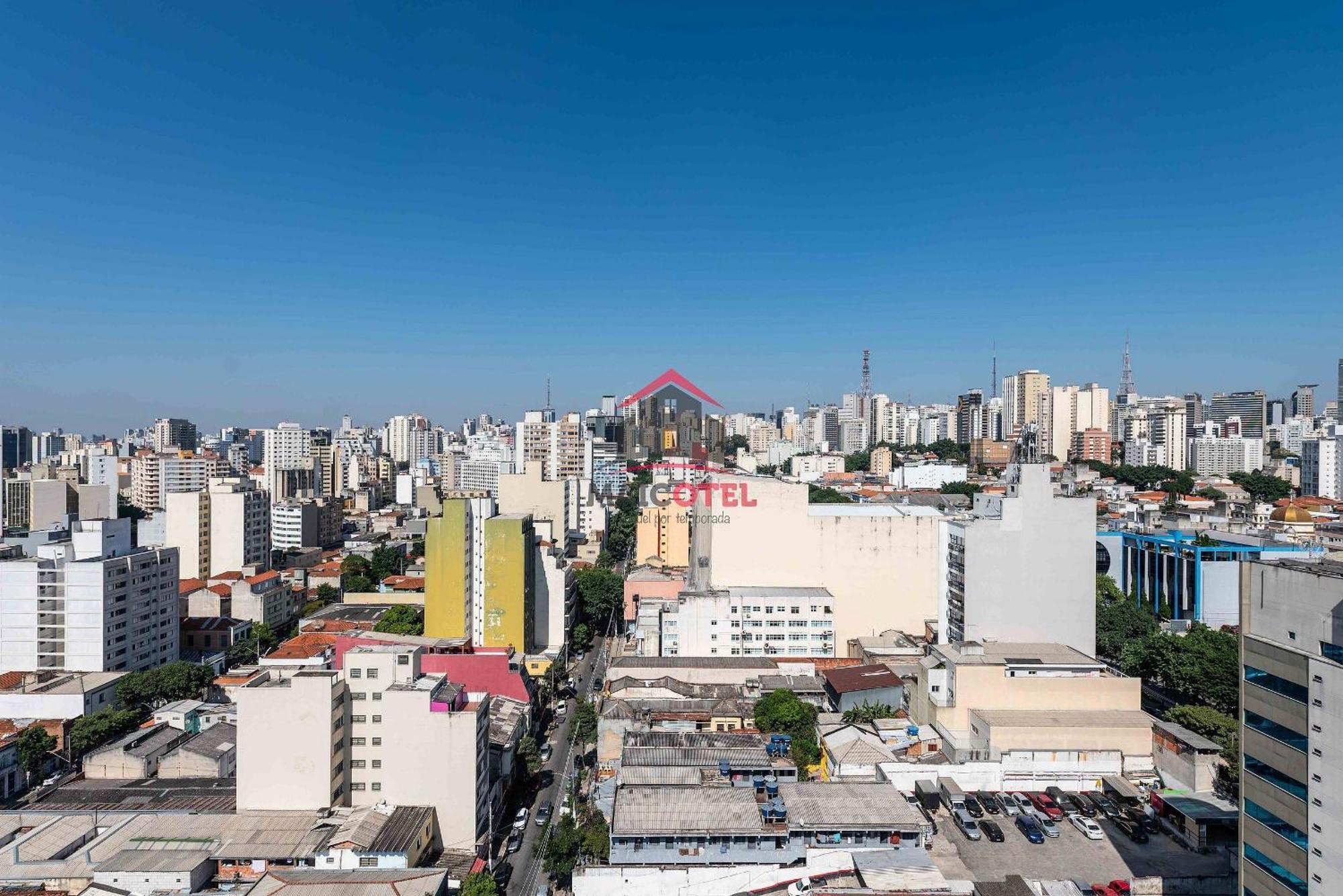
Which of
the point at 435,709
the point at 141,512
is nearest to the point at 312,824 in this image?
the point at 435,709

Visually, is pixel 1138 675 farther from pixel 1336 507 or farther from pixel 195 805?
pixel 1336 507

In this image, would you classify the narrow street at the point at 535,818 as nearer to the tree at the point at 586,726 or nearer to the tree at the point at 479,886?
the tree at the point at 586,726

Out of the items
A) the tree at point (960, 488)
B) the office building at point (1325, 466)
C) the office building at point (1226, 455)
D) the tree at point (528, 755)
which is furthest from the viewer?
the office building at point (1226, 455)

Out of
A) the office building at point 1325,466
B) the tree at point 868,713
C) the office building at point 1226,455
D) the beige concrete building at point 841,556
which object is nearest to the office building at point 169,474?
the beige concrete building at point 841,556

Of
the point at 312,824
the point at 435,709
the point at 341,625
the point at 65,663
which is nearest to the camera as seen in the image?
the point at 312,824

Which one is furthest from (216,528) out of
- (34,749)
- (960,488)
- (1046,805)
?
(960,488)
